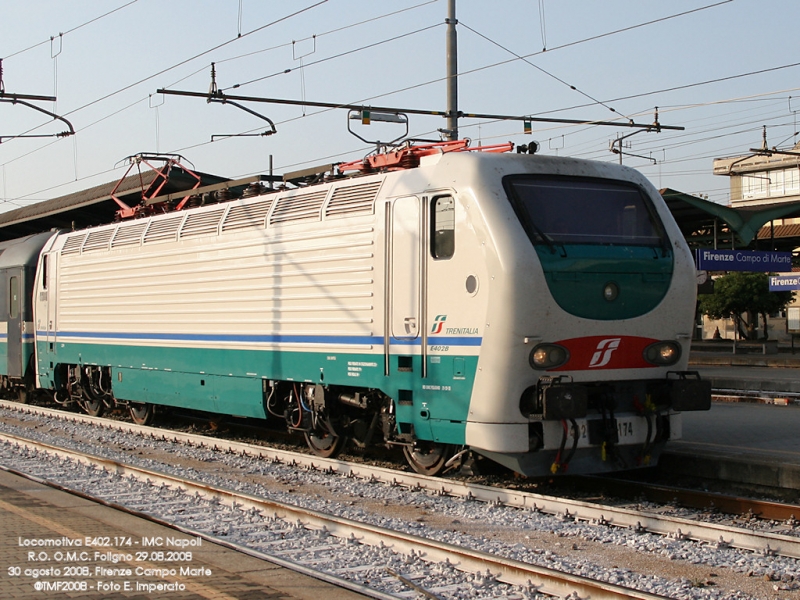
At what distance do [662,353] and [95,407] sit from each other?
11.9 metres

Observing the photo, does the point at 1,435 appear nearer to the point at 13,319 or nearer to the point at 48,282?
the point at 48,282

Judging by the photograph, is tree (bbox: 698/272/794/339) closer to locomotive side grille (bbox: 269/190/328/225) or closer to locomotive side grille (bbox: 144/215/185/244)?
locomotive side grille (bbox: 144/215/185/244)

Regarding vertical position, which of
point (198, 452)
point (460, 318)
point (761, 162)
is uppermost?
point (761, 162)

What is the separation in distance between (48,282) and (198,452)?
708 centimetres

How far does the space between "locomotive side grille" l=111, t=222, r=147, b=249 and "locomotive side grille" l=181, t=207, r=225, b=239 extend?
154cm

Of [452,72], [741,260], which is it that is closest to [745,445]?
[452,72]

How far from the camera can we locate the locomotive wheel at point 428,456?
994cm

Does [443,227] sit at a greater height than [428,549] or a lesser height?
greater

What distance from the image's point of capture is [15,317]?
1989cm

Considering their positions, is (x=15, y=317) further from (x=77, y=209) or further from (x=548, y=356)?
(x=548, y=356)

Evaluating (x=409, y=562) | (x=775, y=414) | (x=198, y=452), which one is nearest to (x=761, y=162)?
(x=775, y=414)

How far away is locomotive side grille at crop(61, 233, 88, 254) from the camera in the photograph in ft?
56.7

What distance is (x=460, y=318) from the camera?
908 cm

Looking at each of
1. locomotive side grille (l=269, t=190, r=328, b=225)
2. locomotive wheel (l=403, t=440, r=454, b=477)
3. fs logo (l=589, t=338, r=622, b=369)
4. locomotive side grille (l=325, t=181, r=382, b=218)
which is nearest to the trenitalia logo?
fs logo (l=589, t=338, r=622, b=369)
